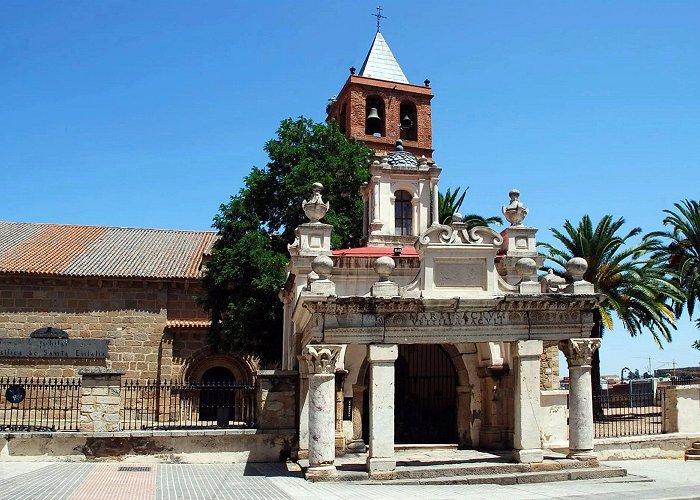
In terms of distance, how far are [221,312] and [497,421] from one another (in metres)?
13.4

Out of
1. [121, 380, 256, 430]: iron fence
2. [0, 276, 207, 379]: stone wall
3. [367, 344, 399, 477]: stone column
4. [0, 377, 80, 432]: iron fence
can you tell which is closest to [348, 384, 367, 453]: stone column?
[121, 380, 256, 430]: iron fence

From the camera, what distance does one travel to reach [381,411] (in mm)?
13703

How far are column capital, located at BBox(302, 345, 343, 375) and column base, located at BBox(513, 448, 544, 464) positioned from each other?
13.1 ft

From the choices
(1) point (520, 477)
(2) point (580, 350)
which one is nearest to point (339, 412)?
(1) point (520, 477)

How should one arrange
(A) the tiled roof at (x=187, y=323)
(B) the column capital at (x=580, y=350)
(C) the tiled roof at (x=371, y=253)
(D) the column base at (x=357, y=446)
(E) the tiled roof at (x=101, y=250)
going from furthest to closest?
1. (E) the tiled roof at (x=101, y=250)
2. (A) the tiled roof at (x=187, y=323)
3. (C) the tiled roof at (x=371, y=253)
4. (D) the column base at (x=357, y=446)
5. (B) the column capital at (x=580, y=350)

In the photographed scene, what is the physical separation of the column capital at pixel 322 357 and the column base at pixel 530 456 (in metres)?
3.98

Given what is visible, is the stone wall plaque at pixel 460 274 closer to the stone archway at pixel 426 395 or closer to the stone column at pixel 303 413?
the stone column at pixel 303 413

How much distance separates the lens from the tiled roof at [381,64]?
41562 mm

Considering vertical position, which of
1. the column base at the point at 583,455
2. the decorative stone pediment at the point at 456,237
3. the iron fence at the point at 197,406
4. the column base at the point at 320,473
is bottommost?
the column base at the point at 320,473

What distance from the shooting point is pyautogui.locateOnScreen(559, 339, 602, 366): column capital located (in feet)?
47.2

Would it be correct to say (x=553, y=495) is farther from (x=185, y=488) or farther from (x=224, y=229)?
(x=224, y=229)

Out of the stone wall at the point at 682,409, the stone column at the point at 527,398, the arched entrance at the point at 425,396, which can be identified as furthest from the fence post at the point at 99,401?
the stone wall at the point at 682,409

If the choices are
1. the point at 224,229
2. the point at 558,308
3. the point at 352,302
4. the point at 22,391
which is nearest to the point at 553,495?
the point at 558,308

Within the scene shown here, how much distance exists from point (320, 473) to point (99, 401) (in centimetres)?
613
